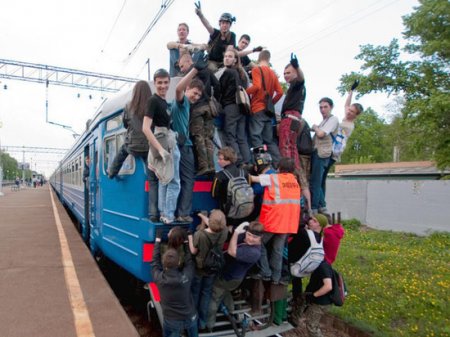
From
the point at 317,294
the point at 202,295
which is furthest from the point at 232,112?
the point at 317,294

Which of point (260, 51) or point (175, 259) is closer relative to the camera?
point (175, 259)

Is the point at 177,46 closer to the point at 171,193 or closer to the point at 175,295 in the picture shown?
the point at 171,193

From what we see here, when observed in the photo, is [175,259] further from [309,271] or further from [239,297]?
[309,271]

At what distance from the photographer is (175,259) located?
348 cm

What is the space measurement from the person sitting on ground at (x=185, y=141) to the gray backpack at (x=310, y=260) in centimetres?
138

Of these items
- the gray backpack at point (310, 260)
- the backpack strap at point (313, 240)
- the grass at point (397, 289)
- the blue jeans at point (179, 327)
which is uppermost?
the backpack strap at point (313, 240)

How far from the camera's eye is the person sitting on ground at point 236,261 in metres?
3.75

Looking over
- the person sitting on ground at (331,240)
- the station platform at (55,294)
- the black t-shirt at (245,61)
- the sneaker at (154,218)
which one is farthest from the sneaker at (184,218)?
the black t-shirt at (245,61)

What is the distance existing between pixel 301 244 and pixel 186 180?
155 centimetres

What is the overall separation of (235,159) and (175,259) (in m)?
1.26

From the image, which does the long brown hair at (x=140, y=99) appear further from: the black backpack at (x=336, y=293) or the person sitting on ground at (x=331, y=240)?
the black backpack at (x=336, y=293)

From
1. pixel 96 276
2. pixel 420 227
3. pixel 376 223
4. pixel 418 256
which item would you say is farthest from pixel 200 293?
pixel 376 223

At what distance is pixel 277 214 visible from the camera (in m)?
4.00

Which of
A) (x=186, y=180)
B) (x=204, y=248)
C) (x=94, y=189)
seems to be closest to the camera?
(x=204, y=248)
